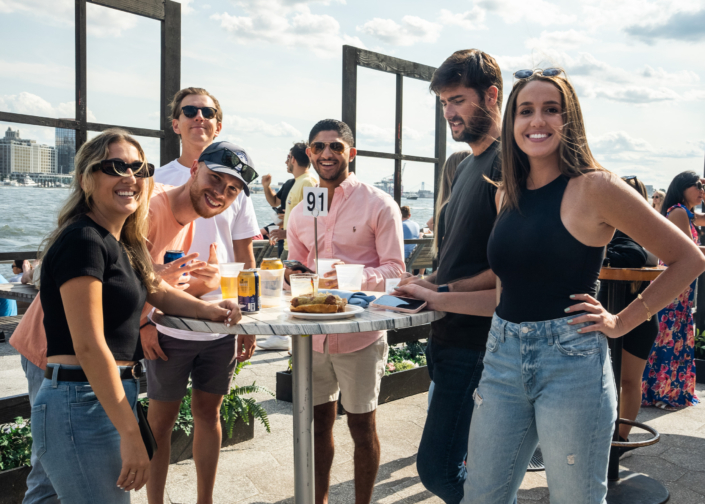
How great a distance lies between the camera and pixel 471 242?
2.08m

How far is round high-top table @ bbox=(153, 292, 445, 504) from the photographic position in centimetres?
167

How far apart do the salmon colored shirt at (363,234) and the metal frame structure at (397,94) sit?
2.61 meters

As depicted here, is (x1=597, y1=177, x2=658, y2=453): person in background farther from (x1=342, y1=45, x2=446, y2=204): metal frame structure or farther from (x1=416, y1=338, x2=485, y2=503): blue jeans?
(x1=342, y1=45, x2=446, y2=204): metal frame structure

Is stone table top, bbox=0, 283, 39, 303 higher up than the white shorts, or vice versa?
stone table top, bbox=0, 283, 39, 303

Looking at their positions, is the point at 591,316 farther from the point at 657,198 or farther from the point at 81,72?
the point at 657,198

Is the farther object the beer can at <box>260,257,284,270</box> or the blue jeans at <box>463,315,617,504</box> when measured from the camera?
the beer can at <box>260,257,284,270</box>

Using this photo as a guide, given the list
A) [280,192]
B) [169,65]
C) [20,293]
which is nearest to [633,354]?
[20,293]

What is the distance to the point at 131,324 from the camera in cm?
175

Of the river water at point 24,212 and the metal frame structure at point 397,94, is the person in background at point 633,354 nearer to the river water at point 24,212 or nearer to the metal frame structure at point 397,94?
the metal frame structure at point 397,94

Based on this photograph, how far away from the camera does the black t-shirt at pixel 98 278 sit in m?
1.53

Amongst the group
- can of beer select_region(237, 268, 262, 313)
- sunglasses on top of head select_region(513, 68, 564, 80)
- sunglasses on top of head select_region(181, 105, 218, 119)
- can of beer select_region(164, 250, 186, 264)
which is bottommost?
can of beer select_region(237, 268, 262, 313)

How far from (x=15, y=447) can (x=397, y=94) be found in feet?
15.5

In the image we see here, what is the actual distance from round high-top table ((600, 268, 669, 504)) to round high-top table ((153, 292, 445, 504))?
136 centimetres

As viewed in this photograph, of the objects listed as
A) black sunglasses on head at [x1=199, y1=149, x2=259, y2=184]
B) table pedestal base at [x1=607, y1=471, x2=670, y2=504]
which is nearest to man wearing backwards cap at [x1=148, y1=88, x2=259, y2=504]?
black sunglasses on head at [x1=199, y1=149, x2=259, y2=184]
